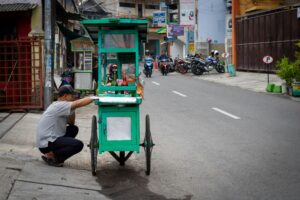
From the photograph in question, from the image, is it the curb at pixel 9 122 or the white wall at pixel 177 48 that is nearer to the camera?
the curb at pixel 9 122

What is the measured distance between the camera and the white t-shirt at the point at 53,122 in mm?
8359

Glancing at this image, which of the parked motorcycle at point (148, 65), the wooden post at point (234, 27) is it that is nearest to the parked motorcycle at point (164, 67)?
the parked motorcycle at point (148, 65)

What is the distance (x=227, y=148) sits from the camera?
10.5 meters

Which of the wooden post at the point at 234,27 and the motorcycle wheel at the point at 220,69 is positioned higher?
the wooden post at the point at 234,27

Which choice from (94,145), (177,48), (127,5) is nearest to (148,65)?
(94,145)

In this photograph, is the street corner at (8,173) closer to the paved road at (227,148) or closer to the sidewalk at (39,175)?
the sidewalk at (39,175)

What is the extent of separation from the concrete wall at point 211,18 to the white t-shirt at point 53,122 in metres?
49.8

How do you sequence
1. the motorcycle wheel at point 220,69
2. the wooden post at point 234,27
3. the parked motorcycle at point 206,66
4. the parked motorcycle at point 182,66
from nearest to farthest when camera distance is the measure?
the parked motorcycle at point 206,66 → the motorcycle wheel at point 220,69 → the wooden post at point 234,27 → the parked motorcycle at point 182,66

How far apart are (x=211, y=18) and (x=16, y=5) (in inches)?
1707

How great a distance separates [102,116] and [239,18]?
34161mm

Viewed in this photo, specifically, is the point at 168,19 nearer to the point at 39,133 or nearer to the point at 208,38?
the point at 208,38

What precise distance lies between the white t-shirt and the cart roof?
1.24 m

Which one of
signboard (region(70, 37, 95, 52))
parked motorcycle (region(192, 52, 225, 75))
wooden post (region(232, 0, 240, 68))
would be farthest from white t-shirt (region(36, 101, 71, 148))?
wooden post (region(232, 0, 240, 68))

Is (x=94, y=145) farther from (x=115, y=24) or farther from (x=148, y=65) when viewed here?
(x=148, y=65)
